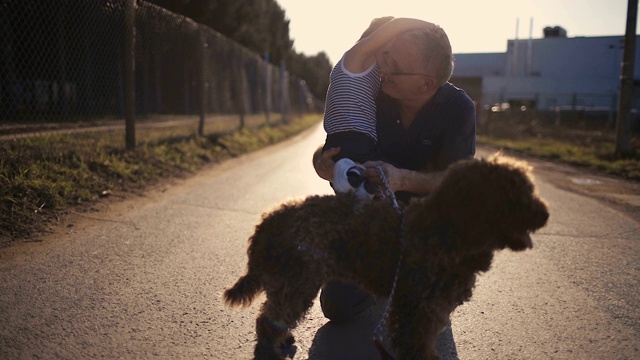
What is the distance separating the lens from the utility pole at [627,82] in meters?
13.2

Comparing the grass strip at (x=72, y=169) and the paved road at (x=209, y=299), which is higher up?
the grass strip at (x=72, y=169)

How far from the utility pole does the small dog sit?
1308cm

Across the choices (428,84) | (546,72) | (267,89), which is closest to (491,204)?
(428,84)

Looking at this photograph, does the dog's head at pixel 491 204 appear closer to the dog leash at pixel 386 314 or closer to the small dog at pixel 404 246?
the small dog at pixel 404 246

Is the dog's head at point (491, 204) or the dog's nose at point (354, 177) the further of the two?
the dog's nose at point (354, 177)

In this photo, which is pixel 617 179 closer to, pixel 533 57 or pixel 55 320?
pixel 55 320

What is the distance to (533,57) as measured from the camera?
151 feet

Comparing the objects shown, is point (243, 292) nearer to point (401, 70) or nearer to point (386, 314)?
point (386, 314)

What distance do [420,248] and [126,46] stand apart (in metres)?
7.90

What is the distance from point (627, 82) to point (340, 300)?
1306cm

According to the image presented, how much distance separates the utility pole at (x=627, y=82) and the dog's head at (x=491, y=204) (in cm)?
1311

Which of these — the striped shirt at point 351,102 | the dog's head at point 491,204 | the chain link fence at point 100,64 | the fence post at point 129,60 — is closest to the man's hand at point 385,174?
the striped shirt at point 351,102

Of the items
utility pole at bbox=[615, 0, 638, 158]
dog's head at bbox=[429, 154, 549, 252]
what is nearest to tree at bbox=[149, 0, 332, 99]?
utility pole at bbox=[615, 0, 638, 158]

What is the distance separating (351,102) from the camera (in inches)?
128
